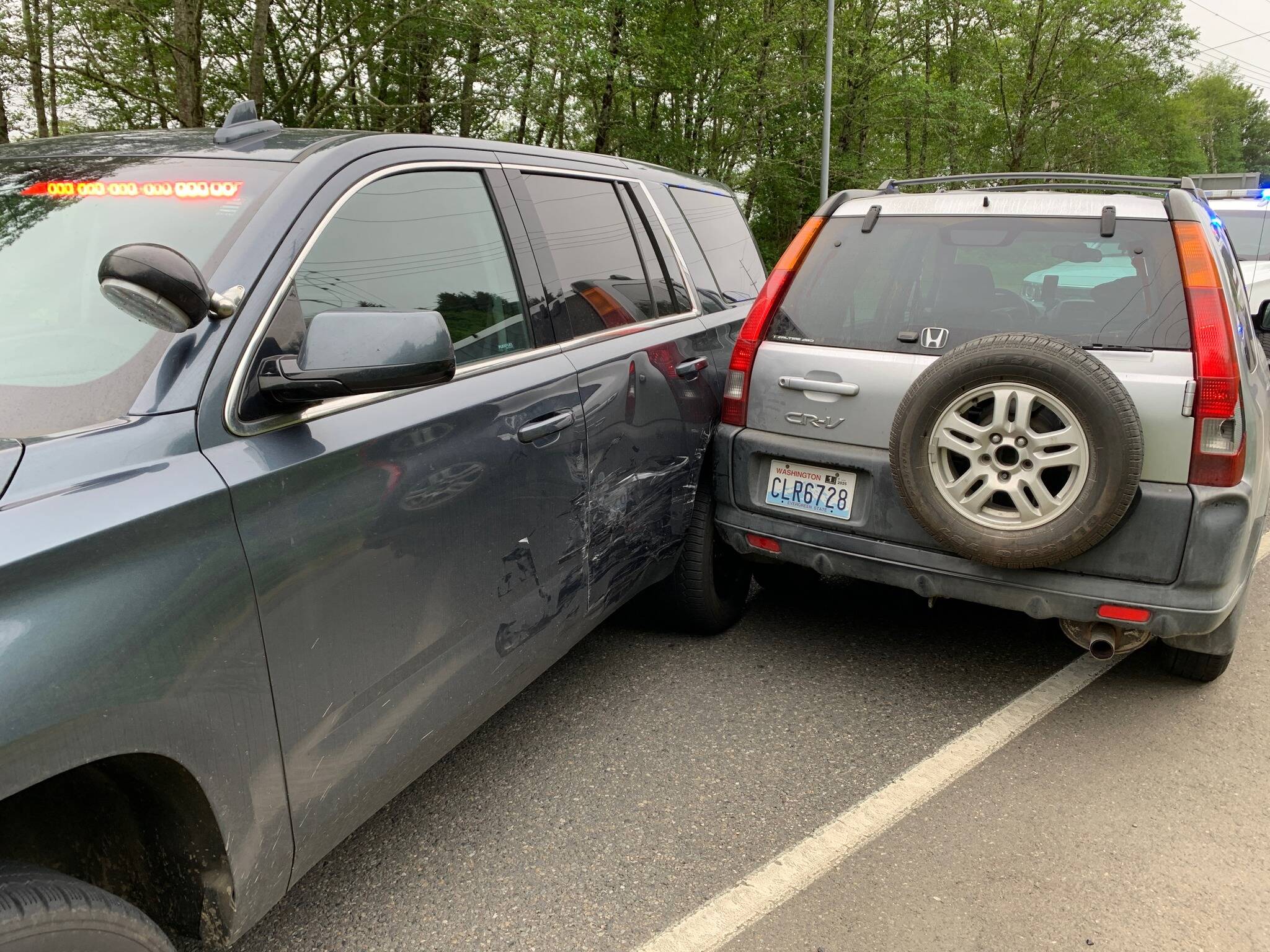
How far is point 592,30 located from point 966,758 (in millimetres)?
13507

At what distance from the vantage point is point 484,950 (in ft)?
7.00

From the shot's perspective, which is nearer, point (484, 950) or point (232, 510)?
point (232, 510)

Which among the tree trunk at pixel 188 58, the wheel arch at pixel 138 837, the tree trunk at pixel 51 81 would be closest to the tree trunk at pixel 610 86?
the tree trunk at pixel 188 58

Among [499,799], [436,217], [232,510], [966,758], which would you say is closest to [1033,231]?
[966,758]

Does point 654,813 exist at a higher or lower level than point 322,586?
lower

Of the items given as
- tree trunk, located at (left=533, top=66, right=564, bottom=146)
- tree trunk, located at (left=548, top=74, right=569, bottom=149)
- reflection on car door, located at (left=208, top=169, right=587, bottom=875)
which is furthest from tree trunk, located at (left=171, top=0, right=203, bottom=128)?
reflection on car door, located at (left=208, top=169, right=587, bottom=875)

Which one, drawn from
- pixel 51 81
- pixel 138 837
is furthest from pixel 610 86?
pixel 138 837

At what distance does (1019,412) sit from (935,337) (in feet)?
1.74

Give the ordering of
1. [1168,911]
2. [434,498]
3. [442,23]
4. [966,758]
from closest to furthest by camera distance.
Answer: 1. [434,498]
2. [1168,911]
3. [966,758]
4. [442,23]

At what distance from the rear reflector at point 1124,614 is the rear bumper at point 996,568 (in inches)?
0.7

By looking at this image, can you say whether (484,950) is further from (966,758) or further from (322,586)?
(966,758)

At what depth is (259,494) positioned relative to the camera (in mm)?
1663

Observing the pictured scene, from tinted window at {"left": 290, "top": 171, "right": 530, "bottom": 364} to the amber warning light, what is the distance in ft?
0.83

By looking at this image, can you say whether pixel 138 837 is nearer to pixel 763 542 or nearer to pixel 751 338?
pixel 763 542
